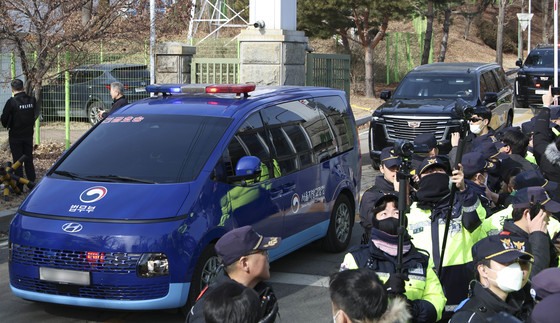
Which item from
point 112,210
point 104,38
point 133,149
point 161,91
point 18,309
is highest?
point 104,38

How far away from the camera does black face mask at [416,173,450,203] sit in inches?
193

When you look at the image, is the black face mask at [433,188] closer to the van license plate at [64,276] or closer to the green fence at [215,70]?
the van license plate at [64,276]

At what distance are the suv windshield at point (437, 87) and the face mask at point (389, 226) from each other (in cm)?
1043

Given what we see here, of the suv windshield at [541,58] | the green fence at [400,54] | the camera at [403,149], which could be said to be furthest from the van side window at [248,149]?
the green fence at [400,54]

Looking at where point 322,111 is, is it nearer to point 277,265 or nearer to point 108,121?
point 277,265

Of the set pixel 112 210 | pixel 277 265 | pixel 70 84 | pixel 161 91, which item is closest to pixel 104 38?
pixel 70 84

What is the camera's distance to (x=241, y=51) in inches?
618

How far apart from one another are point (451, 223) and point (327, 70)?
512 inches

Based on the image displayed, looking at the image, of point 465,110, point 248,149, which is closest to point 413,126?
point 248,149

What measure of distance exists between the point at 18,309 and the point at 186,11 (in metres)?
12.0

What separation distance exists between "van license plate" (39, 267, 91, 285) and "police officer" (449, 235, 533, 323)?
3.21 metres

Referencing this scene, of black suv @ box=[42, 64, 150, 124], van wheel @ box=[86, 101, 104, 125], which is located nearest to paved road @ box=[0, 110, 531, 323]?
black suv @ box=[42, 64, 150, 124]

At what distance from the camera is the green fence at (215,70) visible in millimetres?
16031

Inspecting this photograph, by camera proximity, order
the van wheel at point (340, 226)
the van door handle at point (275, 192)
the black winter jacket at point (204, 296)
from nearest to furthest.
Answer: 1. the black winter jacket at point (204, 296)
2. the van door handle at point (275, 192)
3. the van wheel at point (340, 226)
